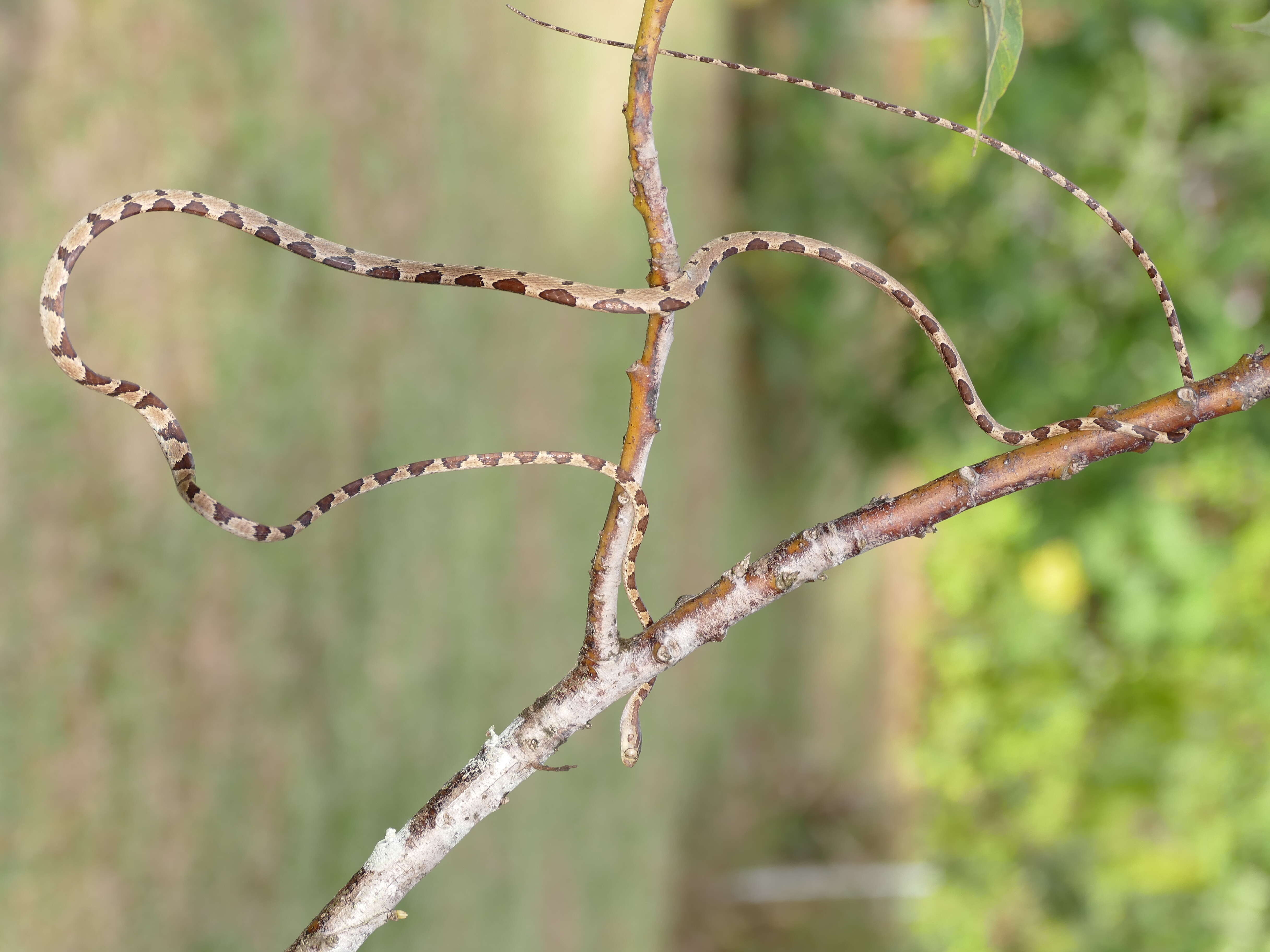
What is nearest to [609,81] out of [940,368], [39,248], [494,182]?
[494,182]

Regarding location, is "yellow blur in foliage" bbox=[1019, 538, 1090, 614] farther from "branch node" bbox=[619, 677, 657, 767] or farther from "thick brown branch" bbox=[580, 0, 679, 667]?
"thick brown branch" bbox=[580, 0, 679, 667]

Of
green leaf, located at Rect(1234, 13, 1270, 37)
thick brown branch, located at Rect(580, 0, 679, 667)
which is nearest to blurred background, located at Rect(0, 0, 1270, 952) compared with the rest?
thick brown branch, located at Rect(580, 0, 679, 667)

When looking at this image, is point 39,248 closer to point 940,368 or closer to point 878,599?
point 940,368

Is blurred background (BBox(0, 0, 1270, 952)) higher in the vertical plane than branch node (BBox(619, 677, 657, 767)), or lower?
higher

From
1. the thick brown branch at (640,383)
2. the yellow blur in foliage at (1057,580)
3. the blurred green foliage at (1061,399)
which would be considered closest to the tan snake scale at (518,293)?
the thick brown branch at (640,383)

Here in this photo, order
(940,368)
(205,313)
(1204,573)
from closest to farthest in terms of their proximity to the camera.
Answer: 1. (205,313)
2. (940,368)
3. (1204,573)

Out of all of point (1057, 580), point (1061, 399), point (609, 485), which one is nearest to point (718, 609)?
point (1061, 399)
